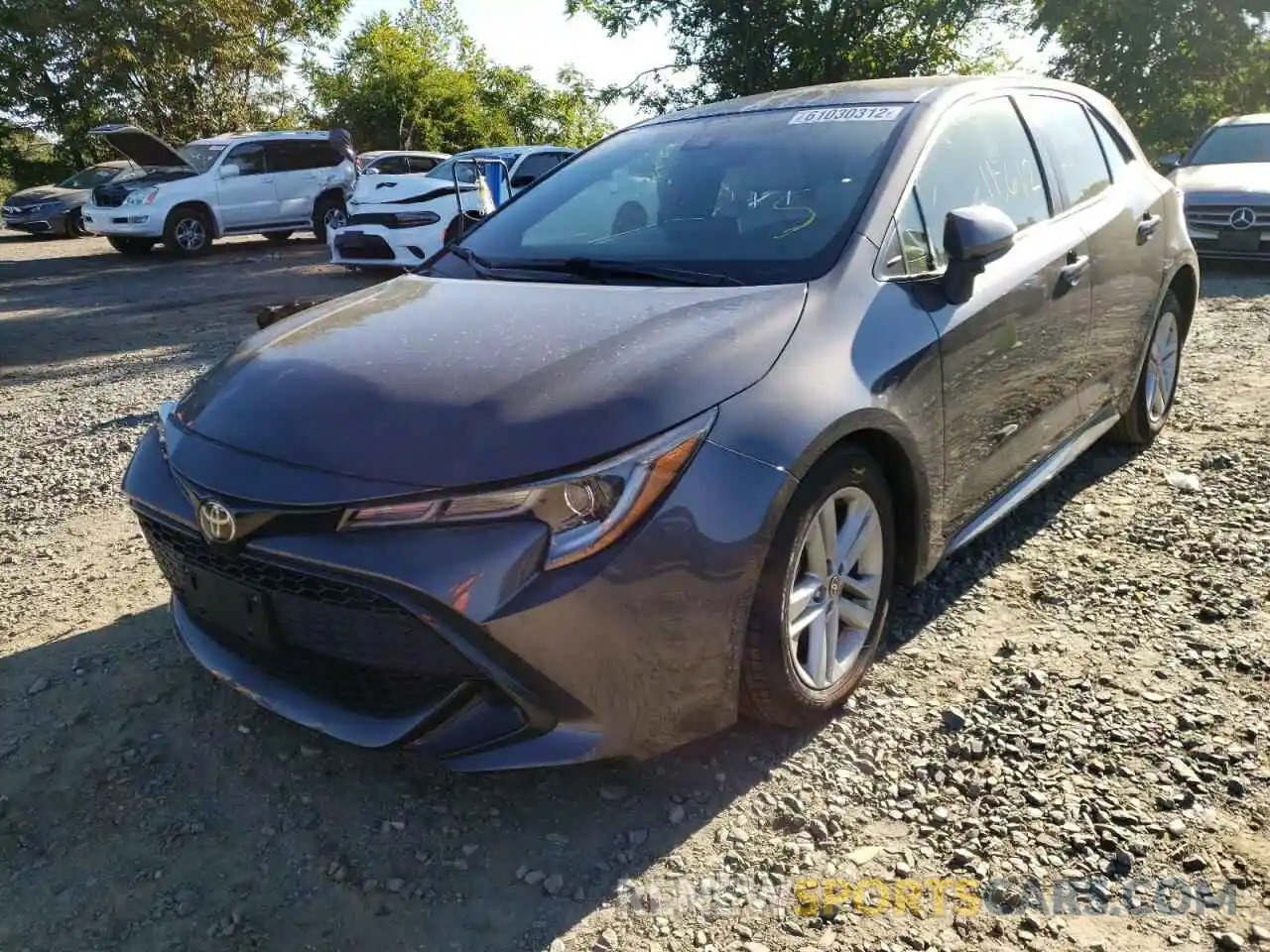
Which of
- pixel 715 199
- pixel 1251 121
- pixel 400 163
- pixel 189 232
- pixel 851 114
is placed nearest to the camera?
pixel 715 199

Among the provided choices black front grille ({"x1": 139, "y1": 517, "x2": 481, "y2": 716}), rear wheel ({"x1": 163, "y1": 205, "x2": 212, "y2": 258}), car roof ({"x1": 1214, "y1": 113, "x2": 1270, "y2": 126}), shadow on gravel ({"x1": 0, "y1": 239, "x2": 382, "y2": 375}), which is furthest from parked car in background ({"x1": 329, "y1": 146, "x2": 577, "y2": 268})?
black front grille ({"x1": 139, "y1": 517, "x2": 481, "y2": 716})

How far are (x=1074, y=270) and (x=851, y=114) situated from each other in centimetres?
96

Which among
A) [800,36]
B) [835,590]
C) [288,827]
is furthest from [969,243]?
[800,36]

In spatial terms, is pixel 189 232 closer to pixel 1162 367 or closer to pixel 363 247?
pixel 363 247

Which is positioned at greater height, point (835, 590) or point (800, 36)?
point (800, 36)

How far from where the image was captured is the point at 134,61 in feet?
83.7

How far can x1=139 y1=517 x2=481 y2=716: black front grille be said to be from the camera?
2.06 metres

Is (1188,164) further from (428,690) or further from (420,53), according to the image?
(420,53)

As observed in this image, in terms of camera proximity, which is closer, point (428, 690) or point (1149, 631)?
point (428, 690)

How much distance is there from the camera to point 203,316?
959 centimetres

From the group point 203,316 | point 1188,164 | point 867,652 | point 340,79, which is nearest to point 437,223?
point 203,316

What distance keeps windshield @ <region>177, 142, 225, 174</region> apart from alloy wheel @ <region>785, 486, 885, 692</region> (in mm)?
15083

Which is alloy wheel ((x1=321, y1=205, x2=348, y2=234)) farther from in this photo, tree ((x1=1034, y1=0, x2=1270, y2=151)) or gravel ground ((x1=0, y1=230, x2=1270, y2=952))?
gravel ground ((x1=0, y1=230, x2=1270, y2=952))

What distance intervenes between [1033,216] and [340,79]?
103 feet
